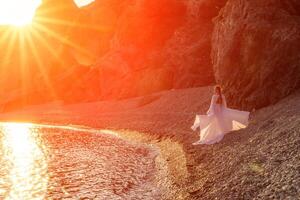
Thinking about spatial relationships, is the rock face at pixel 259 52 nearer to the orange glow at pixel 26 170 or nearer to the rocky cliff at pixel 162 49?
the rocky cliff at pixel 162 49

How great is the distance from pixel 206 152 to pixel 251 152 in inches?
180

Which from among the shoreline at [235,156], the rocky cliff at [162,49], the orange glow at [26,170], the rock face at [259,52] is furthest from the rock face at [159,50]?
the orange glow at [26,170]

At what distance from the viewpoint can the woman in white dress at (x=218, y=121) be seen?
27.3 metres

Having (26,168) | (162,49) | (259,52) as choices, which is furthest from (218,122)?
(162,49)

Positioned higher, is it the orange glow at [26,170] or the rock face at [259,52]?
the rock face at [259,52]

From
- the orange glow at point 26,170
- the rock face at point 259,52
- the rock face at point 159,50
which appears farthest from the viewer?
the rock face at point 159,50

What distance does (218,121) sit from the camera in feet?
90.1

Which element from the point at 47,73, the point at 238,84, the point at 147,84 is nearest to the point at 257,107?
the point at 238,84

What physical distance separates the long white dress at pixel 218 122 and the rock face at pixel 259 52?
24.5 feet

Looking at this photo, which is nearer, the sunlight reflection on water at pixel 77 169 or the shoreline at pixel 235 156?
the shoreline at pixel 235 156

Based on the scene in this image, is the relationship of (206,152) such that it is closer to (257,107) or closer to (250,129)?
(250,129)

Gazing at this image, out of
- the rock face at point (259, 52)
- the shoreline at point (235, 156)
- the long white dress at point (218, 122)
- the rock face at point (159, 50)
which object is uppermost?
the rock face at point (159, 50)

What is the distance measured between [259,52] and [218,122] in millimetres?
12534

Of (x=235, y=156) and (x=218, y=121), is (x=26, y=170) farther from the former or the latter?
(x=235, y=156)
